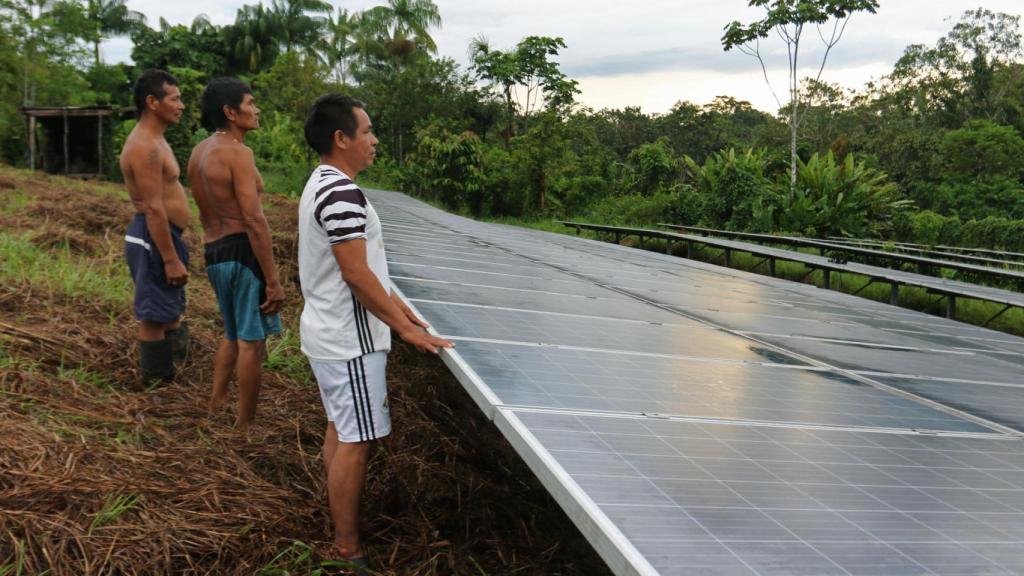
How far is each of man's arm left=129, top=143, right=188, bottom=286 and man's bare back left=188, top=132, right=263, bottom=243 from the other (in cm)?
36

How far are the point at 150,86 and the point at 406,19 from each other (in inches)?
1725

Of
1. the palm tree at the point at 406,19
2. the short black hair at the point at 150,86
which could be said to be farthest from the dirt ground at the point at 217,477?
the palm tree at the point at 406,19

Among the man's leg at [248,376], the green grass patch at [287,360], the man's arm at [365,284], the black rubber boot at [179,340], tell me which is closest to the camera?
the man's arm at [365,284]

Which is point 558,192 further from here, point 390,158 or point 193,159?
point 193,159

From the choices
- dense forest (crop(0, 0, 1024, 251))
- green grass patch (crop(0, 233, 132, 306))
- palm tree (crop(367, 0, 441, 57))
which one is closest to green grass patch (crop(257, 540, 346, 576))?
green grass patch (crop(0, 233, 132, 306))

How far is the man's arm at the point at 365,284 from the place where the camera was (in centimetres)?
253

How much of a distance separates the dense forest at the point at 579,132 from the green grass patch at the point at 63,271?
43.6ft

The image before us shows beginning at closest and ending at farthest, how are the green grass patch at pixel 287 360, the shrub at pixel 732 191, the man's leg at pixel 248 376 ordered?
the man's leg at pixel 248 376
the green grass patch at pixel 287 360
the shrub at pixel 732 191

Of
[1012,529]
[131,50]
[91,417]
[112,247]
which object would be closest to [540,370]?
[1012,529]

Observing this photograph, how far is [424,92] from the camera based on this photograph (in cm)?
3425

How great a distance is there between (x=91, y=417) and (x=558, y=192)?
2552 cm

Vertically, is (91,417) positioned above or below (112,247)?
below

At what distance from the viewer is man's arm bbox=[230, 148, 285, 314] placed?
3854 millimetres

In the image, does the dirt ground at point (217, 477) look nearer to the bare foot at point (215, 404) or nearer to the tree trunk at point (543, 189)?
the bare foot at point (215, 404)
